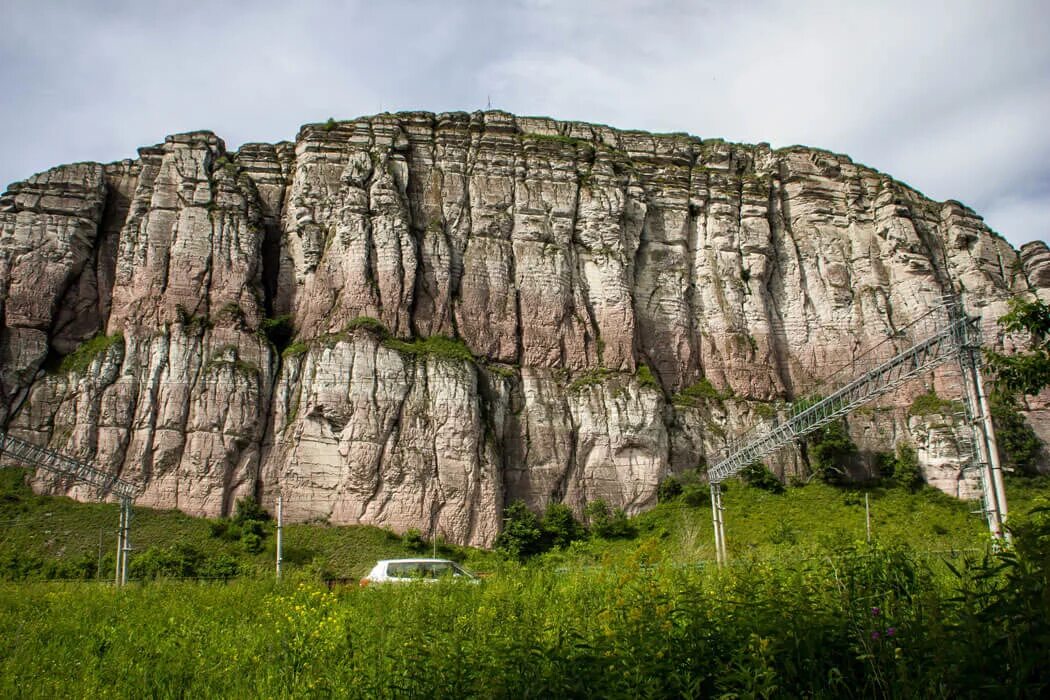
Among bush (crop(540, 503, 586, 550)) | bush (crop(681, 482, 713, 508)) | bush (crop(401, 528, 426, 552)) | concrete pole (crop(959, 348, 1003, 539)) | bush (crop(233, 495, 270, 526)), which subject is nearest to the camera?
concrete pole (crop(959, 348, 1003, 539))

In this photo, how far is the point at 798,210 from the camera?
186 feet

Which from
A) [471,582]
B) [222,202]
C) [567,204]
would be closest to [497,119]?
[567,204]

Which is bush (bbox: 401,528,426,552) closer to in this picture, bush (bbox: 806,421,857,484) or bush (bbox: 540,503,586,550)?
bush (bbox: 540,503,586,550)

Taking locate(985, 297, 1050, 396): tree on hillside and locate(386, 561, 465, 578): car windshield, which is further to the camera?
locate(386, 561, 465, 578): car windshield

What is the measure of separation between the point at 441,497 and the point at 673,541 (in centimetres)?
1144

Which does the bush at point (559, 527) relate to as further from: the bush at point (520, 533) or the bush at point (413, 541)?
the bush at point (413, 541)

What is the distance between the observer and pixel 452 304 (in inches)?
1874

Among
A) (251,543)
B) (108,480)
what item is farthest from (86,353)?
(251,543)

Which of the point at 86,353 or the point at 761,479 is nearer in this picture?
the point at 761,479

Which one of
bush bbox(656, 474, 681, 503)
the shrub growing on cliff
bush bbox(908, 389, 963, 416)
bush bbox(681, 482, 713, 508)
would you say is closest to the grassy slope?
bush bbox(681, 482, 713, 508)

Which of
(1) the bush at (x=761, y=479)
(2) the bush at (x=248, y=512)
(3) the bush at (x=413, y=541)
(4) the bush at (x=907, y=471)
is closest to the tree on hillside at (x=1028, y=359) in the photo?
(3) the bush at (x=413, y=541)

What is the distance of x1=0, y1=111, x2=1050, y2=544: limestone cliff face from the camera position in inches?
1598

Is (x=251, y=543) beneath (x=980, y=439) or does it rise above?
beneath

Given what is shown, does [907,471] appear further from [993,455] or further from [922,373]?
[993,455]
